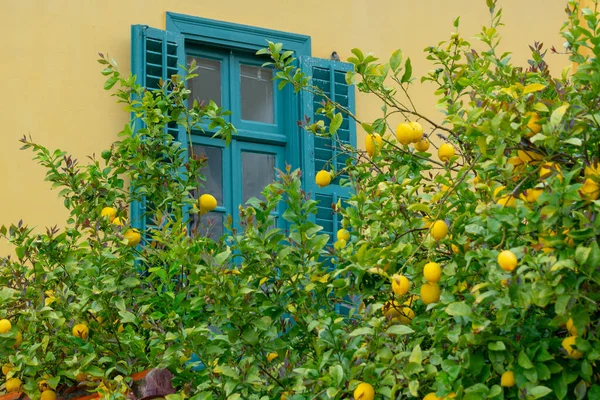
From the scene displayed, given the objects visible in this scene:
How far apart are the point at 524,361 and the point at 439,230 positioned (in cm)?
51

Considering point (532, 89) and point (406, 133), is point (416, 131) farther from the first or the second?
point (532, 89)

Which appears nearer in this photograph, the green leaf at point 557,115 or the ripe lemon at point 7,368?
the green leaf at point 557,115

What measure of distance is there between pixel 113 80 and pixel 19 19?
189 centimetres

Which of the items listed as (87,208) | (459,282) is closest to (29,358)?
(87,208)

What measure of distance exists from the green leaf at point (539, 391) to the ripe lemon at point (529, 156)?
0.62m

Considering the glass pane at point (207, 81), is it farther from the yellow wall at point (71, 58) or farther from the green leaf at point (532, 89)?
the green leaf at point (532, 89)

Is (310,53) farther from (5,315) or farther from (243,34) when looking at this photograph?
(5,315)

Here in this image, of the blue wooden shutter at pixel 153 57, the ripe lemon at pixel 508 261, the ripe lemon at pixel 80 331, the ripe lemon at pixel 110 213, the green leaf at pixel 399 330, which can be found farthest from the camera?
the blue wooden shutter at pixel 153 57

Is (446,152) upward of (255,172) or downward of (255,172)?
downward

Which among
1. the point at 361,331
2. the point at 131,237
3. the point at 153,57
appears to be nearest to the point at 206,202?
the point at 131,237

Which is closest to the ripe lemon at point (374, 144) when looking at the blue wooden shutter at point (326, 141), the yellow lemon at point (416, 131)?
the yellow lemon at point (416, 131)

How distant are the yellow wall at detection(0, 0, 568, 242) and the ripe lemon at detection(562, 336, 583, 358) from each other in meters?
3.52

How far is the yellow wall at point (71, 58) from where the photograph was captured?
5.59 meters

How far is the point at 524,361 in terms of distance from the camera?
105 inches
